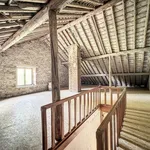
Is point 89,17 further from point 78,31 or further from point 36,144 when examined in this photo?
point 36,144

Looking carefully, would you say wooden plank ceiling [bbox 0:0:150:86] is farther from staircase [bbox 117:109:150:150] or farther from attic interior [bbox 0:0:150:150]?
staircase [bbox 117:109:150:150]

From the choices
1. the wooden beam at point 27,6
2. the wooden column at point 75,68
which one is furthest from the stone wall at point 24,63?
the wooden beam at point 27,6

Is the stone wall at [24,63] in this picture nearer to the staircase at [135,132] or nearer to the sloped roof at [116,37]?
the sloped roof at [116,37]

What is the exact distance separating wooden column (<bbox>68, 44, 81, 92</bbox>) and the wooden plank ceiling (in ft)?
1.57

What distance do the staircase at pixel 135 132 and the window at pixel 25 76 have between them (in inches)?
266

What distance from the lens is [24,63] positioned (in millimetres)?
8242

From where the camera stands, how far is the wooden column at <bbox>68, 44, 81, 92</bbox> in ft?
25.9

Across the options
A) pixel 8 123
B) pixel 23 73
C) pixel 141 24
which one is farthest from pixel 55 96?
pixel 23 73

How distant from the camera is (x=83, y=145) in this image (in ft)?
12.4

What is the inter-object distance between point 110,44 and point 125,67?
92.8 inches

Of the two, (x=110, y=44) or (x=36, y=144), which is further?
(x=110, y=44)

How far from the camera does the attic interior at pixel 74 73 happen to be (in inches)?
105

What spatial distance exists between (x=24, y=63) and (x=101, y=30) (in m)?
5.25

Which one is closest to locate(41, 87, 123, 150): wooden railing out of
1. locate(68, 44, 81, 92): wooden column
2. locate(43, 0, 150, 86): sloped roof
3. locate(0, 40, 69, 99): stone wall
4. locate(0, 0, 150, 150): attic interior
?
locate(0, 0, 150, 150): attic interior
